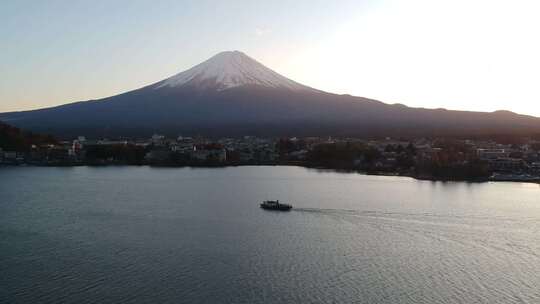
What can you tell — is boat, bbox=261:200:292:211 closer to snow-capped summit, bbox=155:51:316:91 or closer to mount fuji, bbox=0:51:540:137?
mount fuji, bbox=0:51:540:137

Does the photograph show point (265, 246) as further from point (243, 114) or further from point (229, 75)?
point (229, 75)

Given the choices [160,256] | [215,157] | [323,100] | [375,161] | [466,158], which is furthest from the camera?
[323,100]

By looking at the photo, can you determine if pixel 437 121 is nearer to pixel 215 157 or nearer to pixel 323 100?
pixel 323 100

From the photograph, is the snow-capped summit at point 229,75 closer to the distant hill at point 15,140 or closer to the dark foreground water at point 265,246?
the distant hill at point 15,140

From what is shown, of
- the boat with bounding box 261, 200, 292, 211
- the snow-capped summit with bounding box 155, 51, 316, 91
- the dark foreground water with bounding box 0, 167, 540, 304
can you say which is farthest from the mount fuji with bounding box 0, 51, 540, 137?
the boat with bounding box 261, 200, 292, 211

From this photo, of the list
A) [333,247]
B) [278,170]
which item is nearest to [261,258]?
[333,247]

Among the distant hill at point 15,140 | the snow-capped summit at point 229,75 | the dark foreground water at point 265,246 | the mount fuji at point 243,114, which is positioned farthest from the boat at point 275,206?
the snow-capped summit at point 229,75

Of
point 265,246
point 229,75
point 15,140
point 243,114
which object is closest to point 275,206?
point 265,246
